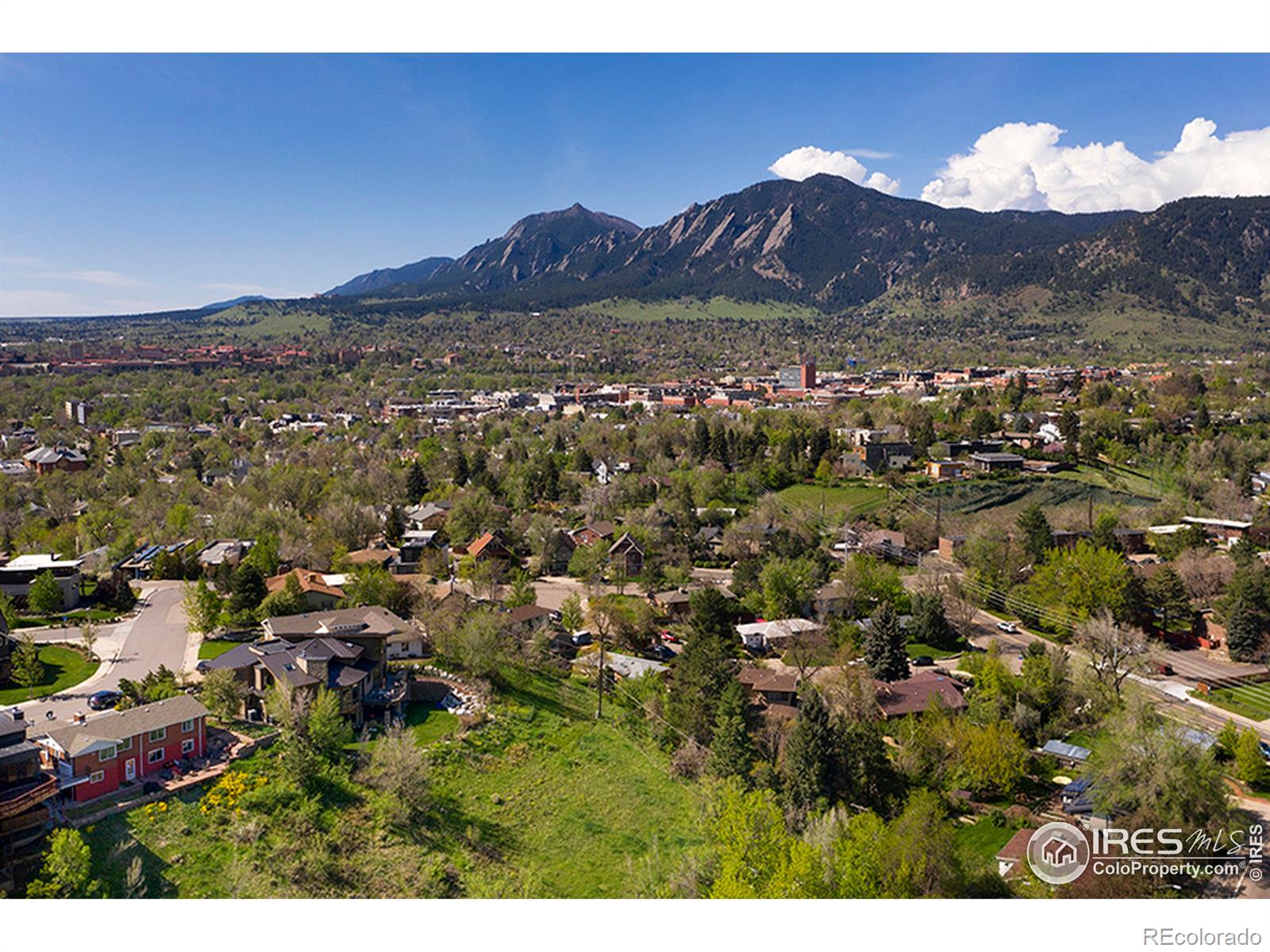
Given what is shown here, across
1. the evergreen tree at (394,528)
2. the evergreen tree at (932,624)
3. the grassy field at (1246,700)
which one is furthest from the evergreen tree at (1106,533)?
the evergreen tree at (394,528)

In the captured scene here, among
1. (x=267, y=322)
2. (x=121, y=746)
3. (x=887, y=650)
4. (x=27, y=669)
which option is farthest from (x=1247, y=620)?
(x=267, y=322)

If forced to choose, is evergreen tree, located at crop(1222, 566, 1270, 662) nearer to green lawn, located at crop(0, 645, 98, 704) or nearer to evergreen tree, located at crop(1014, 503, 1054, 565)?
evergreen tree, located at crop(1014, 503, 1054, 565)

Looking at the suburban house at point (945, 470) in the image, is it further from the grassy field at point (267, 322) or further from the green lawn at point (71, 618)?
the grassy field at point (267, 322)

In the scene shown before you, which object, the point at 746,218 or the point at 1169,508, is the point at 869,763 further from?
the point at 746,218

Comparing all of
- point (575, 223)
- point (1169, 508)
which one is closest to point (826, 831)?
point (1169, 508)

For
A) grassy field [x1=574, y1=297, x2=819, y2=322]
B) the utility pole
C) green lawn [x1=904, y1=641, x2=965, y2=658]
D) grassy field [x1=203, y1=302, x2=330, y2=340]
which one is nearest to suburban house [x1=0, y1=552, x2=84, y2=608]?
the utility pole
